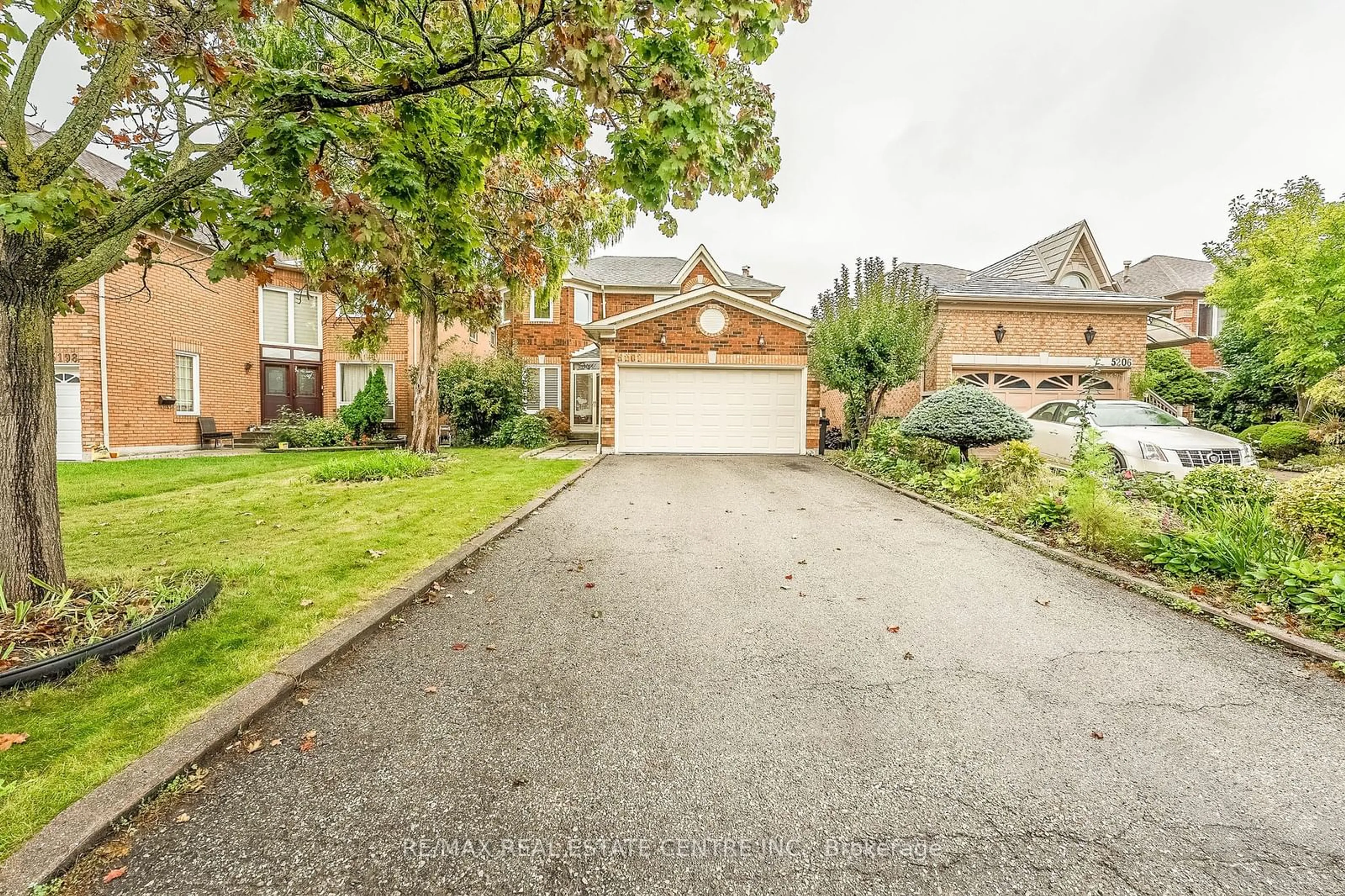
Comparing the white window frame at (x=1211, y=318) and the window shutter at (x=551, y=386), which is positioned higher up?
the white window frame at (x=1211, y=318)

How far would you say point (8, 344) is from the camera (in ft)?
10.5

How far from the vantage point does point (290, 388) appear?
1700cm

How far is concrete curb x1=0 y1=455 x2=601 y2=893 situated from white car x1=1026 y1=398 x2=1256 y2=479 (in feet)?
28.2

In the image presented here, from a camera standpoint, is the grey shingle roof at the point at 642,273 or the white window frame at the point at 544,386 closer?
the white window frame at the point at 544,386

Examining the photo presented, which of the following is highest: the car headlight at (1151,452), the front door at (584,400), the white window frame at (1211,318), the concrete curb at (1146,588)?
the white window frame at (1211,318)

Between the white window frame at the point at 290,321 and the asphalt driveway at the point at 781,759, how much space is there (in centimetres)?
1640

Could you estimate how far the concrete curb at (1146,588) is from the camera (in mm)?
3346

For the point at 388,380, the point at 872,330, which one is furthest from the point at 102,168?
the point at 872,330

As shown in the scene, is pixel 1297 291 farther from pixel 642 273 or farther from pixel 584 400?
pixel 584 400

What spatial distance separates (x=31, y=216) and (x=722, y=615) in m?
4.24

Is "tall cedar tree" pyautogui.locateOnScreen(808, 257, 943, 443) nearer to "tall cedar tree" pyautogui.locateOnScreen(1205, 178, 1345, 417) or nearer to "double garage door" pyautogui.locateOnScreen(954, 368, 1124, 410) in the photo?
"double garage door" pyautogui.locateOnScreen(954, 368, 1124, 410)

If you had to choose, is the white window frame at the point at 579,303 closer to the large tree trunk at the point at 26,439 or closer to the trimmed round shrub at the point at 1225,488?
the large tree trunk at the point at 26,439

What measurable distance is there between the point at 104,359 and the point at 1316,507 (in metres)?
19.2

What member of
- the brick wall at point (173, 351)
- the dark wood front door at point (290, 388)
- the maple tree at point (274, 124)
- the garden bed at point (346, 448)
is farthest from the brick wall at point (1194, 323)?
the dark wood front door at point (290, 388)
